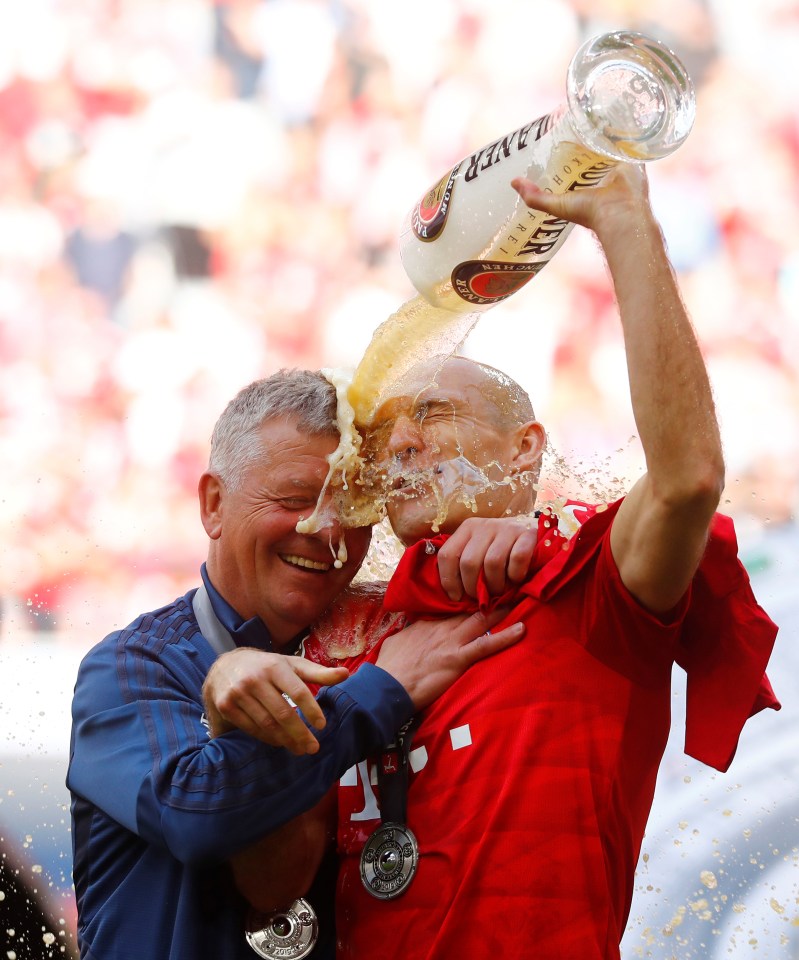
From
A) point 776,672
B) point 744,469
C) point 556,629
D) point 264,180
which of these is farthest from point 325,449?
point 264,180

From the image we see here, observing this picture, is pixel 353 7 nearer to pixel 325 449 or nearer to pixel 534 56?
pixel 534 56

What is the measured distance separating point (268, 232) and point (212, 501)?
176 inches

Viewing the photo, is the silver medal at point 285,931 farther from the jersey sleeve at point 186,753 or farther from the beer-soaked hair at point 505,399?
the beer-soaked hair at point 505,399

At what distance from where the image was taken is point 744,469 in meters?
5.54

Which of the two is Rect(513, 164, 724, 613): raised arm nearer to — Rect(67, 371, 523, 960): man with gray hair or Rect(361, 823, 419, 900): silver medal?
Rect(67, 371, 523, 960): man with gray hair

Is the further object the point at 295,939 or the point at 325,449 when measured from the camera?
the point at 325,449

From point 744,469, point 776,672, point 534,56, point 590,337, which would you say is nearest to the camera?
point 776,672

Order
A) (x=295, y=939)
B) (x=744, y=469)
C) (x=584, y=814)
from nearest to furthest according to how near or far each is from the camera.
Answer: (x=584, y=814), (x=295, y=939), (x=744, y=469)

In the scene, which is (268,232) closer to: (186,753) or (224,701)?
(186,753)

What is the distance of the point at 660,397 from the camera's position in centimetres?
150

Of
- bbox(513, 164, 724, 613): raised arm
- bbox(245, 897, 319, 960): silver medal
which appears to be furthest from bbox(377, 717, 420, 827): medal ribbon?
bbox(513, 164, 724, 613): raised arm

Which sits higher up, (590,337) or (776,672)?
(590,337)

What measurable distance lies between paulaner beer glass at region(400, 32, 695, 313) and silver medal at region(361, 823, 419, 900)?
814 mm

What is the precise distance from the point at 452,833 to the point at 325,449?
771mm
